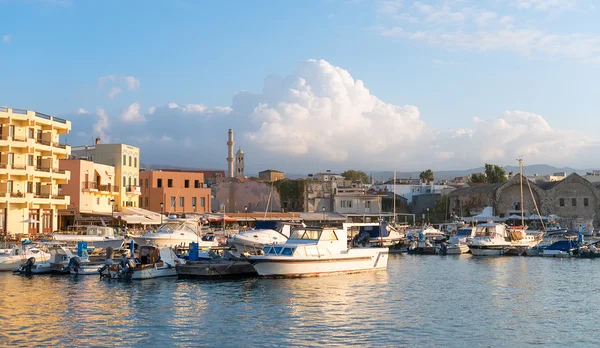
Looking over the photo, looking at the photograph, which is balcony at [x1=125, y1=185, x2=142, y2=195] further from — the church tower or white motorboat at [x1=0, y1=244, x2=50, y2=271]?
the church tower

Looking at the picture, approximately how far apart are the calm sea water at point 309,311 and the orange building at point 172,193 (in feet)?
127

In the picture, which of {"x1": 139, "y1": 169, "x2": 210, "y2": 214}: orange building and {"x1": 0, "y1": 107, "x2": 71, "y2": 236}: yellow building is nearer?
{"x1": 0, "y1": 107, "x2": 71, "y2": 236}: yellow building

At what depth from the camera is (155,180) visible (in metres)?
79.4

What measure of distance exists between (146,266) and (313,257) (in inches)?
368

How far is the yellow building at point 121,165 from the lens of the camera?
2820 inches

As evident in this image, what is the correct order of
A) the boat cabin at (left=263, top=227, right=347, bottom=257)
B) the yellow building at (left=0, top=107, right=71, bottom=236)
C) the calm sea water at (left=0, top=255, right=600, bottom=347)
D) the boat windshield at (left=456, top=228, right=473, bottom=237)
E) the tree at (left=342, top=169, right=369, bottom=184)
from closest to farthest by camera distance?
1. the calm sea water at (left=0, top=255, right=600, bottom=347)
2. the boat cabin at (left=263, top=227, right=347, bottom=257)
3. the yellow building at (left=0, top=107, right=71, bottom=236)
4. the boat windshield at (left=456, top=228, right=473, bottom=237)
5. the tree at (left=342, top=169, right=369, bottom=184)

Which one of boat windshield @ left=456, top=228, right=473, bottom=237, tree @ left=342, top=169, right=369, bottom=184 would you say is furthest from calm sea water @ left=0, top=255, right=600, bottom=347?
tree @ left=342, top=169, right=369, bottom=184

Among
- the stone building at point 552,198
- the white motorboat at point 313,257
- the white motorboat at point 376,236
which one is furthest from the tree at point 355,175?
the white motorboat at point 313,257

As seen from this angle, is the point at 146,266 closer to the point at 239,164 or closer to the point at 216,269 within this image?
the point at 216,269

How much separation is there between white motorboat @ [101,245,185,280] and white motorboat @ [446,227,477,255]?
94.5 ft

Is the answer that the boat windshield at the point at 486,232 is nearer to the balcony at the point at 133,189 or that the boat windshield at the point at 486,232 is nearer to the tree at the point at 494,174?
the balcony at the point at 133,189

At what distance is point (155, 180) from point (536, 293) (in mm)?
54963

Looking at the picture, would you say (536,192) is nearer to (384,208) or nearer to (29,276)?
(384,208)

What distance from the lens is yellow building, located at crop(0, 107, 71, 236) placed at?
180ft
